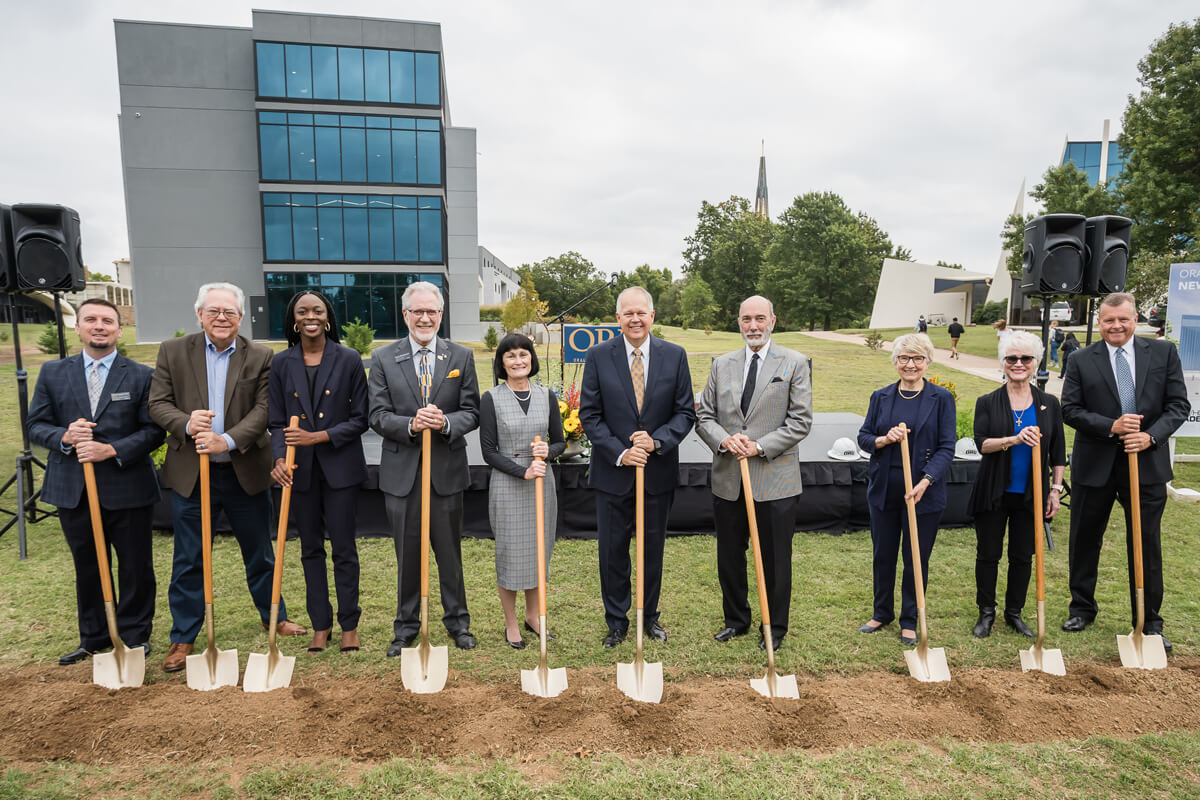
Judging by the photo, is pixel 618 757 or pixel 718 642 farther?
pixel 718 642

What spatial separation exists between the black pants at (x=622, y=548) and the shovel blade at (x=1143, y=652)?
2.53m

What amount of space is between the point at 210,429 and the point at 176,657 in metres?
1.27

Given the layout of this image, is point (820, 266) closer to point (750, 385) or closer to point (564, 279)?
point (564, 279)

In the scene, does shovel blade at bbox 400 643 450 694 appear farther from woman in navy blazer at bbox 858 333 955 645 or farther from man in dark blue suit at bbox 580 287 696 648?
woman in navy blazer at bbox 858 333 955 645

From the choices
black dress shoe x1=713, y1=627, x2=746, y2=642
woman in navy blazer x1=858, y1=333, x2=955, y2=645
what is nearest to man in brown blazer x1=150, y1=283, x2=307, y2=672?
black dress shoe x1=713, y1=627, x2=746, y2=642

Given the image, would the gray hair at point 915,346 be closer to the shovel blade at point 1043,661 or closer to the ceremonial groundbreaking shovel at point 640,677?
the shovel blade at point 1043,661

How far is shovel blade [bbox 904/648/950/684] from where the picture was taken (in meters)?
3.37

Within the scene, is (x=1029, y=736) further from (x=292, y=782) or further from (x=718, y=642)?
(x=292, y=782)

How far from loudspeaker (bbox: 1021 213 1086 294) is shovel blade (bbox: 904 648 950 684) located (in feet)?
10.7

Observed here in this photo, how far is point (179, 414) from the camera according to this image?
11.3ft

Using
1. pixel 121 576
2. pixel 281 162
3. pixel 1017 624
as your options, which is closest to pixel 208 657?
pixel 121 576

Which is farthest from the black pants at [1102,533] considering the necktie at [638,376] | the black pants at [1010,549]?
the necktie at [638,376]

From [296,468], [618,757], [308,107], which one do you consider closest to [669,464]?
[618,757]

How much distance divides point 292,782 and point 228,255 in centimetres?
2887
